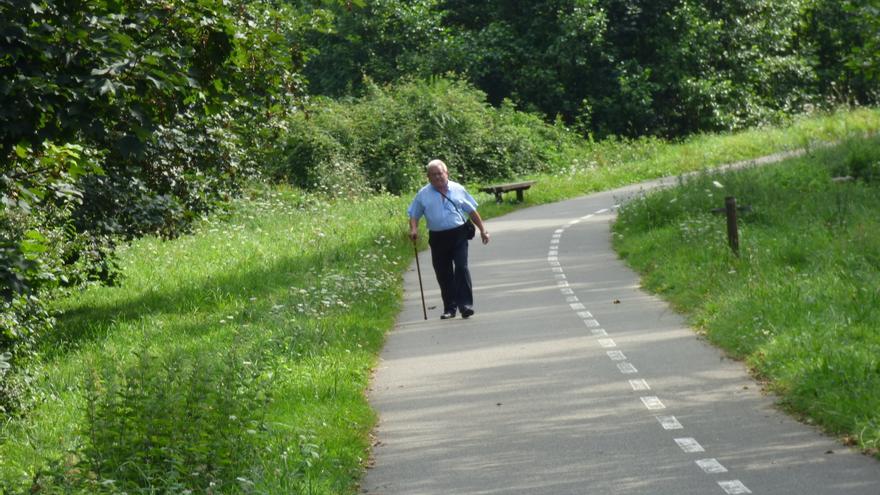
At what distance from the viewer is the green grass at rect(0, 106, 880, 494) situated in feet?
26.6

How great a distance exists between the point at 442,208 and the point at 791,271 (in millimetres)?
4041

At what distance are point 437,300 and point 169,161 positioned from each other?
3915 millimetres

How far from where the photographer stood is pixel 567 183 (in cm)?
3884

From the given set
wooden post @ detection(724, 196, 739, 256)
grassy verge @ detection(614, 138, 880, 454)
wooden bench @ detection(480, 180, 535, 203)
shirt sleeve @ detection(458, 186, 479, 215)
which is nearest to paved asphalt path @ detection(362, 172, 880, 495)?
grassy verge @ detection(614, 138, 880, 454)

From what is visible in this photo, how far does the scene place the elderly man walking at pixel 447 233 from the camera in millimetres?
16234

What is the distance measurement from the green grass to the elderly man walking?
826 millimetres

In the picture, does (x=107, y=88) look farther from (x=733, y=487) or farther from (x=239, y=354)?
(x=733, y=487)

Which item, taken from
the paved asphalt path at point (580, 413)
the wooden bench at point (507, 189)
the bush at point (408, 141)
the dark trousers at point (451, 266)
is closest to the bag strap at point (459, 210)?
the dark trousers at point (451, 266)

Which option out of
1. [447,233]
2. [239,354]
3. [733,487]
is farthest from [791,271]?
[733,487]

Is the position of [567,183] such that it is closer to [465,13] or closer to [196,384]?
[465,13]

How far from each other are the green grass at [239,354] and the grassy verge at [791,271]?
86 mm

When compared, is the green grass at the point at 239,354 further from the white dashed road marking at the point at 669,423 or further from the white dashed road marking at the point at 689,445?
the white dashed road marking at the point at 689,445

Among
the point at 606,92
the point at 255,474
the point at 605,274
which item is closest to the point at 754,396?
the point at 255,474

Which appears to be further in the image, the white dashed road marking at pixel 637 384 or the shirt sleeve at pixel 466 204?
the shirt sleeve at pixel 466 204
